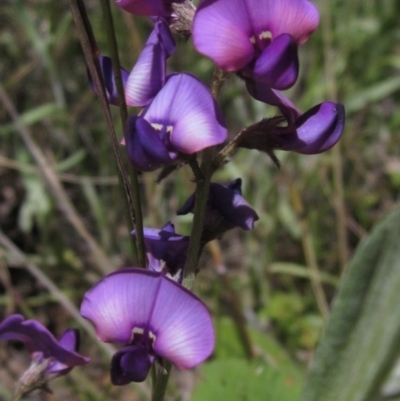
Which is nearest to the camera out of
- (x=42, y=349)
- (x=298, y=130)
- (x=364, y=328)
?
(x=298, y=130)

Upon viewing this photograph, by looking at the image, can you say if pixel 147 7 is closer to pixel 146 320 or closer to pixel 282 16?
pixel 282 16

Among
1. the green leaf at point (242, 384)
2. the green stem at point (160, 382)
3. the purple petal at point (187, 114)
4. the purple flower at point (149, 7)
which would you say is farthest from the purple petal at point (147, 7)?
the green leaf at point (242, 384)

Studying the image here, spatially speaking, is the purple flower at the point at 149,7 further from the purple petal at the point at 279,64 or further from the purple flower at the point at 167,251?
the purple flower at the point at 167,251

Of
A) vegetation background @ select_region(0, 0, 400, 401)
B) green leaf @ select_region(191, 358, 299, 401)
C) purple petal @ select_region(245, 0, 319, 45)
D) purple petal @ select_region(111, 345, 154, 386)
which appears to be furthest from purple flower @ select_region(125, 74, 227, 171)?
vegetation background @ select_region(0, 0, 400, 401)

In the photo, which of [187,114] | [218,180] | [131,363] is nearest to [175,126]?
[187,114]

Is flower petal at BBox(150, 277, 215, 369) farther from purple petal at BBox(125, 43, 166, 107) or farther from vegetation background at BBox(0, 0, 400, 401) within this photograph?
vegetation background at BBox(0, 0, 400, 401)

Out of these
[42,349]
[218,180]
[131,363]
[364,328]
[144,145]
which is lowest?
[218,180]

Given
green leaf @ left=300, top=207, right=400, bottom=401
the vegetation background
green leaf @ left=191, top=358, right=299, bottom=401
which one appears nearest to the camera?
green leaf @ left=300, top=207, right=400, bottom=401
